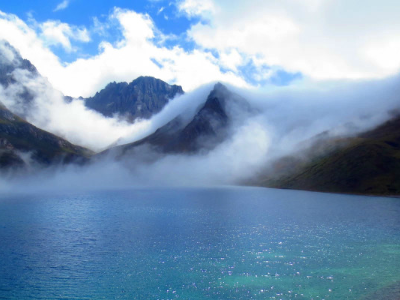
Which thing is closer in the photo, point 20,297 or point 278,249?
point 20,297

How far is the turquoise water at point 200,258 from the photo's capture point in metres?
53.1

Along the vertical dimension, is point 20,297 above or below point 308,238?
below

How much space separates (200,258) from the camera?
70.2m

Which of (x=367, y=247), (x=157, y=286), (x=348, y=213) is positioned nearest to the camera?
(x=157, y=286)

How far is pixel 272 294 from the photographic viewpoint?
51.2 m

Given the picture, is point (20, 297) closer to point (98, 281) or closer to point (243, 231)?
point (98, 281)

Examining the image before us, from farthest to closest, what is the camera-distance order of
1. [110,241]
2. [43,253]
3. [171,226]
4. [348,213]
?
[348,213] < [171,226] < [110,241] < [43,253]

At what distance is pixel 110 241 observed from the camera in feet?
284

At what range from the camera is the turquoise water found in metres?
53.1

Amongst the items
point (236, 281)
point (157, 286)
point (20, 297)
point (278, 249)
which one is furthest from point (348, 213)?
point (20, 297)

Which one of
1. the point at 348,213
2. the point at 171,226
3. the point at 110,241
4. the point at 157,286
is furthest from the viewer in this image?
the point at 348,213

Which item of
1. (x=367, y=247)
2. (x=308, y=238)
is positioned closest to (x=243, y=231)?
(x=308, y=238)

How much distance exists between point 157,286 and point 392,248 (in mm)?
58923

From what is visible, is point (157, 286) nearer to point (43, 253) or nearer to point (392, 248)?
point (43, 253)
